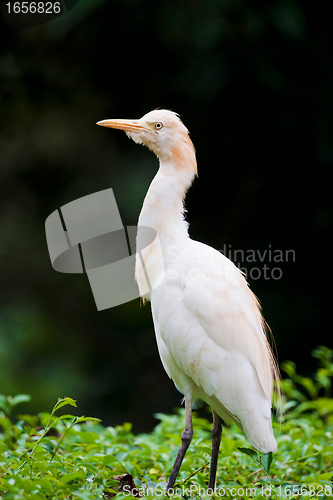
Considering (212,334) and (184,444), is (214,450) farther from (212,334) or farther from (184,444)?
(212,334)

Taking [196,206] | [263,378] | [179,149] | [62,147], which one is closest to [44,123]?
[62,147]

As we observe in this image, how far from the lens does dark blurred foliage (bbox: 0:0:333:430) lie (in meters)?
4.64

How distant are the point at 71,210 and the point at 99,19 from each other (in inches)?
56.0

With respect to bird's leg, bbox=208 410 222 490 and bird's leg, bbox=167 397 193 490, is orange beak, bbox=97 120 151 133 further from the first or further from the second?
bird's leg, bbox=208 410 222 490

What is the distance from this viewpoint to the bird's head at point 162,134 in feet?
8.37

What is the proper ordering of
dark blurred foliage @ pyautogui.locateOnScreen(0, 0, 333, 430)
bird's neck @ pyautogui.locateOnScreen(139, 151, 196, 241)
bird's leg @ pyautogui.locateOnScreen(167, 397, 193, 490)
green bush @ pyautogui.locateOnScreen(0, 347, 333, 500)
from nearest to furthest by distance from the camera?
green bush @ pyautogui.locateOnScreen(0, 347, 333, 500)
bird's leg @ pyautogui.locateOnScreen(167, 397, 193, 490)
bird's neck @ pyautogui.locateOnScreen(139, 151, 196, 241)
dark blurred foliage @ pyautogui.locateOnScreen(0, 0, 333, 430)

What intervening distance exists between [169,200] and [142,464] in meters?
1.12

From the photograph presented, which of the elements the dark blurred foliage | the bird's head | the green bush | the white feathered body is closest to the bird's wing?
the white feathered body

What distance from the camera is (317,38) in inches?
183

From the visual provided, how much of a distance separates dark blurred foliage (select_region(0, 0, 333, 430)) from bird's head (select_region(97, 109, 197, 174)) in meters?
2.00

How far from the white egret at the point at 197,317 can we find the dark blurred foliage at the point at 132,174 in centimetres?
202

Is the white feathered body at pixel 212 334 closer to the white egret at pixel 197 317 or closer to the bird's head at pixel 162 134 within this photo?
the white egret at pixel 197 317

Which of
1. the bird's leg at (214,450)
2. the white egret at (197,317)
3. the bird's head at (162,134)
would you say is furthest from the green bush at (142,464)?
the bird's head at (162,134)

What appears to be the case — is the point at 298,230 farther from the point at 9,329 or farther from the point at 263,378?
the point at 263,378
